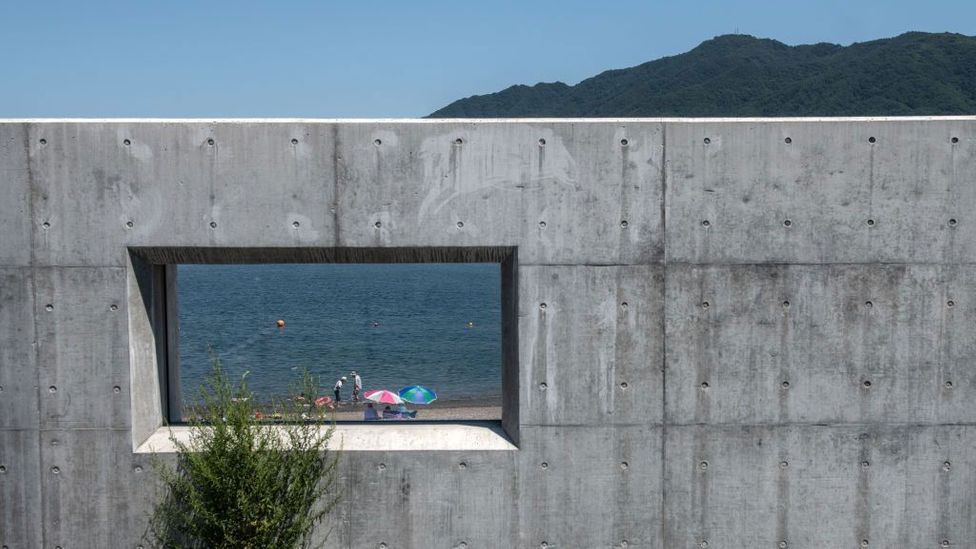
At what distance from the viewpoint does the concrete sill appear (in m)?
7.99

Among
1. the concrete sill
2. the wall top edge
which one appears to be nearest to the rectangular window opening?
the concrete sill

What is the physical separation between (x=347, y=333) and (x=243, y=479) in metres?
49.0

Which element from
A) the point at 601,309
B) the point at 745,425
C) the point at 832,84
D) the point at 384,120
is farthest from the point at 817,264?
the point at 832,84

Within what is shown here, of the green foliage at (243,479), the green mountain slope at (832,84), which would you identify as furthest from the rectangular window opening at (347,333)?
the green mountain slope at (832,84)

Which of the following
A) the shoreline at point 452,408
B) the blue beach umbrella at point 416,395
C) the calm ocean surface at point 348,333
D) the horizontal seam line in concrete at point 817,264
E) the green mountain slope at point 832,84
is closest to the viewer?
the horizontal seam line in concrete at point 817,264

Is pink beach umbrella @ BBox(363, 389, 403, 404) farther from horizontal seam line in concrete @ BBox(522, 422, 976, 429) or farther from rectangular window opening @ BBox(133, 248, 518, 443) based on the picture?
horizontal seam line in concrete @ BBox(522, 422, 976, 429)

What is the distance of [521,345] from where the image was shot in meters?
7.94

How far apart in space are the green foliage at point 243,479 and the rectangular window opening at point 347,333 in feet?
1.31

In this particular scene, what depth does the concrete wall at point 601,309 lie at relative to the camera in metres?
7.76

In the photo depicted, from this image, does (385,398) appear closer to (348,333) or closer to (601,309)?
(601,309)

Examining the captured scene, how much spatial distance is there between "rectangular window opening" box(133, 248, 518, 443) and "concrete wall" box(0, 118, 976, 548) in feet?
1.32

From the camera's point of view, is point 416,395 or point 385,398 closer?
point 385,398

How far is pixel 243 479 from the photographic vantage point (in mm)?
7199

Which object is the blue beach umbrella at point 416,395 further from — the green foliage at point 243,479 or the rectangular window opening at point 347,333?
the green foliage at point 243,479
